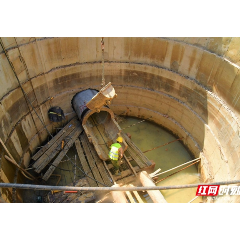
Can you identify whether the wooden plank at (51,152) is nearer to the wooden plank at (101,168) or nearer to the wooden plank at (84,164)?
the wooden plank at (84,164)

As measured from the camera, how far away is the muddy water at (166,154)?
8.16m

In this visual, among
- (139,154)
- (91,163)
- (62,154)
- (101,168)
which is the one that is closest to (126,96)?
(139,154)

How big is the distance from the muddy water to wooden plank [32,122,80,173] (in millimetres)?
2660

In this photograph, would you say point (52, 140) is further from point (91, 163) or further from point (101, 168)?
point (101, 168)

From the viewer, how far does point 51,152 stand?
28.4ft

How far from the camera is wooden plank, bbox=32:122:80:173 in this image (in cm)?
816

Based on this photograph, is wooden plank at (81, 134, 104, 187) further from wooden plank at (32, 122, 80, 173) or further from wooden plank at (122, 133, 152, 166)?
wooden plank at (122, 133, 152, 166)

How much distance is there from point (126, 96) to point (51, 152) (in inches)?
172

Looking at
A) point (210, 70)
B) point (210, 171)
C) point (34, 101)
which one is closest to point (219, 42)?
point (210, 70)

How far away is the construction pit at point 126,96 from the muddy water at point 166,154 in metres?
0.24

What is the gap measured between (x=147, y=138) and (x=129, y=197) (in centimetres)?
409

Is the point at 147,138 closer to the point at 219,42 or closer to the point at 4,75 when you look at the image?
the point at 219,42

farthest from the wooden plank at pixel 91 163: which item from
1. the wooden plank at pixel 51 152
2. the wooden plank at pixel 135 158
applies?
the wooden plank at pixel 135 158

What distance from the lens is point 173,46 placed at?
866cm
